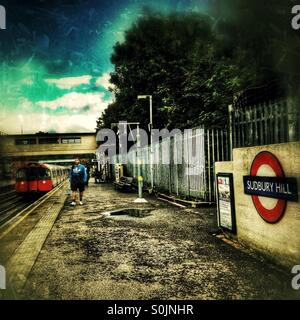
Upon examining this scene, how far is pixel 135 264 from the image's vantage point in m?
5.36

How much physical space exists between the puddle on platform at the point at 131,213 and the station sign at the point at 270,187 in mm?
5079

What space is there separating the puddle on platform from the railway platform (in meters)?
1.51

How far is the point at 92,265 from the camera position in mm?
5359

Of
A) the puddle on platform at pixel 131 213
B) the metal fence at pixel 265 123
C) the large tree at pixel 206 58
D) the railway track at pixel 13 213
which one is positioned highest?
the large tree at pixel 206 58

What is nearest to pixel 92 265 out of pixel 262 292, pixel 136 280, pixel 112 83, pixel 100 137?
pixel 136 280

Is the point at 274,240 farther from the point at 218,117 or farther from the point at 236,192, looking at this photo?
the point at 218,117

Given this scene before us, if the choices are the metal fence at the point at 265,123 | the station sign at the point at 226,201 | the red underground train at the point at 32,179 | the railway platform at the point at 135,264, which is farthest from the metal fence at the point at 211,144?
the red underground train at the point at 32,179

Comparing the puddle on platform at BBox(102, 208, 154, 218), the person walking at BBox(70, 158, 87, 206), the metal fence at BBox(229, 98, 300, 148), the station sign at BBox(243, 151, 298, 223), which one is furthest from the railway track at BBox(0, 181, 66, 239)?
the metal fence at BBox(229, 98, 300, 148)

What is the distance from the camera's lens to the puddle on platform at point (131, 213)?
410 inches

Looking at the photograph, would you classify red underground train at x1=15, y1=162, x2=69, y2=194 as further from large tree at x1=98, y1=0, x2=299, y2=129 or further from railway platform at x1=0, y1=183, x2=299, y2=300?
railway platform at x1=0, y1=183, x2=299, y2=300

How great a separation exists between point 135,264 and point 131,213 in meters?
5.51

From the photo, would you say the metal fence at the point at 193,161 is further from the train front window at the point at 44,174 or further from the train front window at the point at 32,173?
the train front window at the point at 32,173

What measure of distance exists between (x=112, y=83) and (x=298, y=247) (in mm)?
36260

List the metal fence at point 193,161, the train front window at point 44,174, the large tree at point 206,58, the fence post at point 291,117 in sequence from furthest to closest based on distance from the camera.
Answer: the train front window at point 44,174 < the metal fence at point 193,161 < the large tree at point 206,58 < the fence post at point 291,117
